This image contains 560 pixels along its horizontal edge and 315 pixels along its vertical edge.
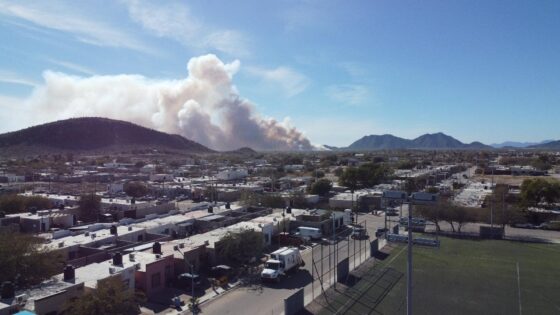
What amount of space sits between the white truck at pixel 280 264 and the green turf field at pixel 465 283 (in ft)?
11.3

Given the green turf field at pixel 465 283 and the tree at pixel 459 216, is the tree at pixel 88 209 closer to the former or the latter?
the green turf field at pixel 465 283

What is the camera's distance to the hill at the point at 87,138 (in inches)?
4702

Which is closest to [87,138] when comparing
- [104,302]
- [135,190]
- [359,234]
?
[135,190]

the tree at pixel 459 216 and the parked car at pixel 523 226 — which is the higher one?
the tree at pixel 459 216

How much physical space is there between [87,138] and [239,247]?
12033 cm

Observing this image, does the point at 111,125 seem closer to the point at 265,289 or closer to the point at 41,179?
the point at 41,179

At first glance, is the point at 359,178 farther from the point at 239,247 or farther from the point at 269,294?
the point at 269,294

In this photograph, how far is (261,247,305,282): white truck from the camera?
779 inches

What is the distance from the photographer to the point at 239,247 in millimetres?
21969

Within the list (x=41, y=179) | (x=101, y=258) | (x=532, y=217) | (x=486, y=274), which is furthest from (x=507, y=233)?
(x=41, y=179)

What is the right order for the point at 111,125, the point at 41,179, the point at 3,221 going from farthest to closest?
1. the point at 111,125
2. the point at 41,179
3. the point at 3,221

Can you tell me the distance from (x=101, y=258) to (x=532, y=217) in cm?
3135

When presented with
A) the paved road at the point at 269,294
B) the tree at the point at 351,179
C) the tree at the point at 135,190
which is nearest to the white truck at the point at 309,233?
the paved road at the point at 269,294

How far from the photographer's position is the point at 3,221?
1178 inches
